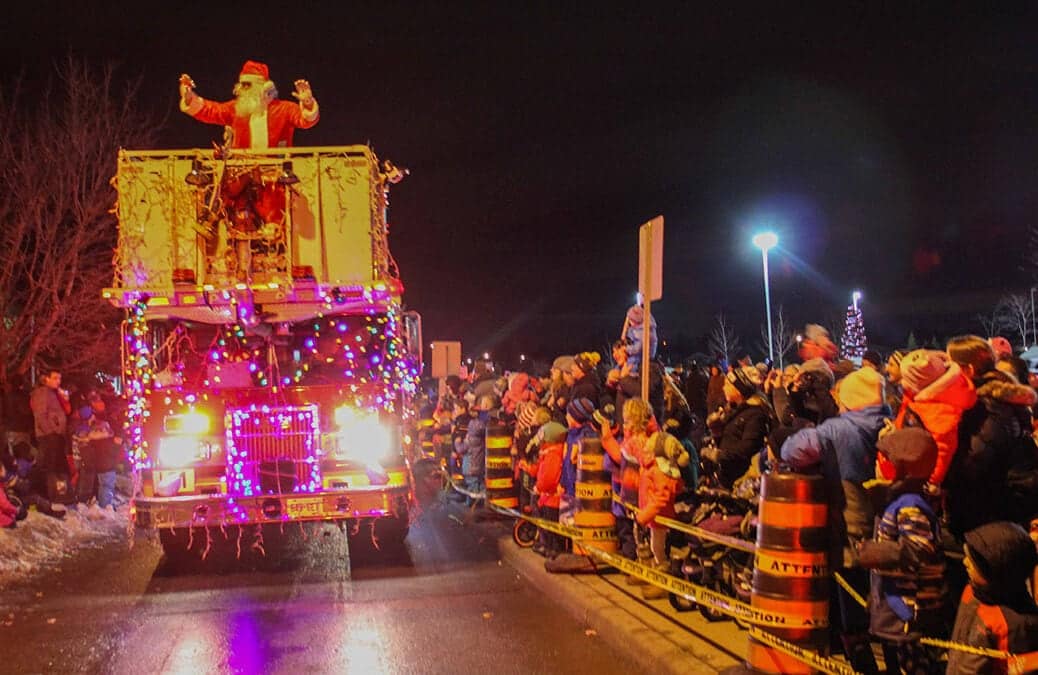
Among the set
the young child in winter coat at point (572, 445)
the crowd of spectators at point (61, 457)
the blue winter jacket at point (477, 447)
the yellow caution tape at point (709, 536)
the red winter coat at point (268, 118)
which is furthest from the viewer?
the blue winter jacket at point (477, 447)

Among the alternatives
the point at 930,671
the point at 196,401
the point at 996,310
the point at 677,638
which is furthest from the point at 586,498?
the point at 996,310

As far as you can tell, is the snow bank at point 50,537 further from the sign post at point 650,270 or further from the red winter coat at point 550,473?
the sign post at point 650,270

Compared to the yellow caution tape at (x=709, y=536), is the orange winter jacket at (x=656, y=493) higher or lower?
higher

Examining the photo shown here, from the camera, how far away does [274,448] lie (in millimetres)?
9844

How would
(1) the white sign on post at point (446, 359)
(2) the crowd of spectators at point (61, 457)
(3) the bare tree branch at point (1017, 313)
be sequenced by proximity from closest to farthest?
(2) the crowd of spectators at point (61, 457), (1) the white sign on post at point (446, 359), (3) the bare tree branch at point (1017, 313)

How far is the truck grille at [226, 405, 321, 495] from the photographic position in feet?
32.0

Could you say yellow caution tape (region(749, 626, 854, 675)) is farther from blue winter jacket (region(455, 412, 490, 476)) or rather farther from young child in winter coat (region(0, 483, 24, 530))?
young child in winter coat (region(0, 483, 24, 530))

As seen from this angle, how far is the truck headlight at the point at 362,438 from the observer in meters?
9.91

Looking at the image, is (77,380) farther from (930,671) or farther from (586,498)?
(930,671)

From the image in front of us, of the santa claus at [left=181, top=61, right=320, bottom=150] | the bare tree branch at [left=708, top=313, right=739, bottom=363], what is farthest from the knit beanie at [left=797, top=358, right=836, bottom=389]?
the bare tree branch at [left=708, top=313, right=739, bottom=363]

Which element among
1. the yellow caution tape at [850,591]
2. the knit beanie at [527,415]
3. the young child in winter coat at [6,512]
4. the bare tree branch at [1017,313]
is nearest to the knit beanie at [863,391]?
the yellow caution tape at [850,591]

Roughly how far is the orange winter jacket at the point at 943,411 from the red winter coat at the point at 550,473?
16.1 feet

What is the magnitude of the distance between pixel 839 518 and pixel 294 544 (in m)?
7.84

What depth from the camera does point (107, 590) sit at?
29.9 feet
